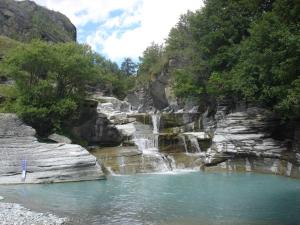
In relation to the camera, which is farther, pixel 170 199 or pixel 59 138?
pixel 59 138

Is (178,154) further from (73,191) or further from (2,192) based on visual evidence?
(2,192)

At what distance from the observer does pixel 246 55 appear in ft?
101

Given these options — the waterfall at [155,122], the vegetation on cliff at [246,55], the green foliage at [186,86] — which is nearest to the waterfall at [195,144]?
the vegetation on cliff at [246,55]

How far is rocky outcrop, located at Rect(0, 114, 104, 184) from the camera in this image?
24.6 metres

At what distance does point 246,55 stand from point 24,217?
2188 centimetres

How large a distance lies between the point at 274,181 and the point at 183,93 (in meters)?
17.7

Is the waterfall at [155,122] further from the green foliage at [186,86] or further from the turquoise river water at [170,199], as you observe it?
the turquoise river water at [170,199]

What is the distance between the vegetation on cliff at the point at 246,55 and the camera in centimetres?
2273

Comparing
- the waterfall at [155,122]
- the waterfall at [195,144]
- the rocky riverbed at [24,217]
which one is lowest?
the rocky riverbed at [24,217]

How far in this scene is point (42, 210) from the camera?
16.7 m

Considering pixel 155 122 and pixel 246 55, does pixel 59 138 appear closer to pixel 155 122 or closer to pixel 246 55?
pixel 155 122

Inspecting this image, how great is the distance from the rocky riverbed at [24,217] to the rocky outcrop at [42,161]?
314 inches

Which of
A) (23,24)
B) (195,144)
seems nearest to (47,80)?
(195,144)

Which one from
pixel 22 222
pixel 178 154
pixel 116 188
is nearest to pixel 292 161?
pixel 178 154
